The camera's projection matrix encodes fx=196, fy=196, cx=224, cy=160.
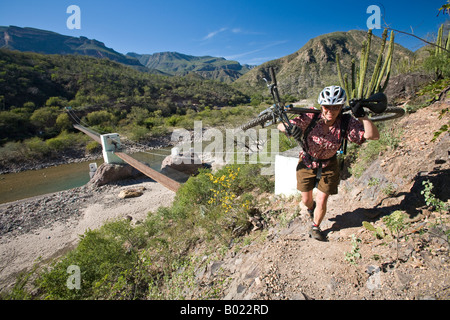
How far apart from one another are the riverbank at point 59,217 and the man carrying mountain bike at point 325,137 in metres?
8.58

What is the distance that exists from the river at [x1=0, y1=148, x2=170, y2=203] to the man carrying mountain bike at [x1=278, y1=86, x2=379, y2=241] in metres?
12.5

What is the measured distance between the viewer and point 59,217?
11164 millimetres

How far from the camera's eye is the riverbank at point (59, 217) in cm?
826

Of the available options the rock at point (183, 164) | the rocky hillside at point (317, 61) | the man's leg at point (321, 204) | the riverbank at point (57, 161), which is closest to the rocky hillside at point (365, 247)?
the man's leg at point (321, 204)

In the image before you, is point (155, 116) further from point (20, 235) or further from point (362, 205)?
point (362, 205)

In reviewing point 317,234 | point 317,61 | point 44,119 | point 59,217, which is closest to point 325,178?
point 317,234

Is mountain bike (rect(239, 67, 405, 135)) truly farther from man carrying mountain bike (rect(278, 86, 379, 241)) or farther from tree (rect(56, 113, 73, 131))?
tree (rect(56, 113, 73, 131))

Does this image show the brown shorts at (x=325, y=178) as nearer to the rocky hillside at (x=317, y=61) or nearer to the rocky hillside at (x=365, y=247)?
the rocky hillside at (x=365, y=247)

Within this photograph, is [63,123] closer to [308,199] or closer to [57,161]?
[57,161]

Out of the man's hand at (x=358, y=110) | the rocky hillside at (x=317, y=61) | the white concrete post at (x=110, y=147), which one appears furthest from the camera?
the rocky hillside at (x=317, y=61)

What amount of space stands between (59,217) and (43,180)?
10909 millimetres

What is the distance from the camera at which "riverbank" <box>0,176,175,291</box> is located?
27.1ft

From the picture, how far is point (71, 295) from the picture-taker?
13.6 feet
